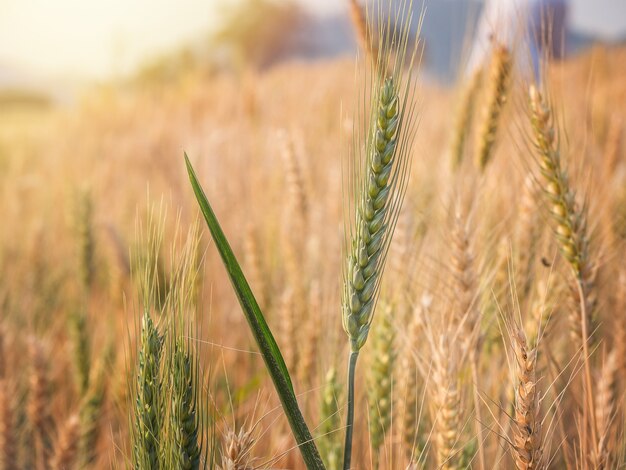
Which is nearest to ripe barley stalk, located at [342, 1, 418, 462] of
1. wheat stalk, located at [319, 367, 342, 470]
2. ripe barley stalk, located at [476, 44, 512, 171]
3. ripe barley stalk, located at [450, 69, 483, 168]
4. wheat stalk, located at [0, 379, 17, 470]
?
wheat stalk, located at [319, 367, 342, 470]

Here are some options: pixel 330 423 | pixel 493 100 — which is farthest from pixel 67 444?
pixel 493 100

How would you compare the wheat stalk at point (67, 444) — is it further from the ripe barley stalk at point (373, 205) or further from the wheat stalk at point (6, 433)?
the ripe barley stalk at point (373, 205)

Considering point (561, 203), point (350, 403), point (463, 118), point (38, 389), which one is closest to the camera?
point (350, 403)

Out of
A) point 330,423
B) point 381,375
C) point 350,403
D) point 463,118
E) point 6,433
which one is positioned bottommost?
point 6,433

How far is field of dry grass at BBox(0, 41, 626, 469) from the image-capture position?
2.33ft

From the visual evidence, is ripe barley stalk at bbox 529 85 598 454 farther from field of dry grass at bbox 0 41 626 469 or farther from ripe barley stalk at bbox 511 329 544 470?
ripe barley stalk at bbox 511 329 544 470

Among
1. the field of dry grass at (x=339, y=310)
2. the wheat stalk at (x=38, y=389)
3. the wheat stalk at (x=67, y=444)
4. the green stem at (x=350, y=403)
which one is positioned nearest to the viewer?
the green stem at (x=350, y=403)

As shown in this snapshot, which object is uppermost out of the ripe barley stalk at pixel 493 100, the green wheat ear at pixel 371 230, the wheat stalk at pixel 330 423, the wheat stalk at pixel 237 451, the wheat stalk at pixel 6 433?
the ripe barley stalk at pixel 493 100

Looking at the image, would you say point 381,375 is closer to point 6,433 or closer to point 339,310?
point 339,310

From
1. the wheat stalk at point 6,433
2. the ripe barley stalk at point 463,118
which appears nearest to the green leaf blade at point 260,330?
the wheat stalk at point 6,433

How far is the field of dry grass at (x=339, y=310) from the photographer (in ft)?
2.33

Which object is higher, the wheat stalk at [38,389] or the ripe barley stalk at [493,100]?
the ripe barley stalk at [493,100]

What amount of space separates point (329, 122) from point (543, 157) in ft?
10.7

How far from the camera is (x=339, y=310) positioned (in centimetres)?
81
